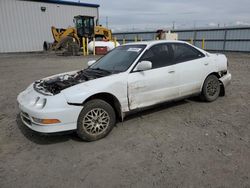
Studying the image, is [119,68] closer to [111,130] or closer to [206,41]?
[111,130]

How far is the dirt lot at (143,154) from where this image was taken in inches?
101

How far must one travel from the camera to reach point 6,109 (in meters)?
5.04

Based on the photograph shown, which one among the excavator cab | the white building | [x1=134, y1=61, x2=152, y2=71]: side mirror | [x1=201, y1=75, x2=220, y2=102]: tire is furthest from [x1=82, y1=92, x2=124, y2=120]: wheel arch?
the white building

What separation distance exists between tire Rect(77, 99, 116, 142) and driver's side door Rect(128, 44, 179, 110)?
1.61 ft

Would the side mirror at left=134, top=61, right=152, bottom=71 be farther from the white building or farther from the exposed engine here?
the white building

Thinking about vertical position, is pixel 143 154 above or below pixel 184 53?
below

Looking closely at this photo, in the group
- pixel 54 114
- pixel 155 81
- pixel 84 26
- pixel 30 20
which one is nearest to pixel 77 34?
pixel 84 26

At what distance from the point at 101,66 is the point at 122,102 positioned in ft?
3.55

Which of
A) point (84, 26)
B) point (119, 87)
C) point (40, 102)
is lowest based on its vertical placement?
point (40, 102)

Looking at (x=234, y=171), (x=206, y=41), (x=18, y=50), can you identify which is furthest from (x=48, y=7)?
(x=234, y=171)

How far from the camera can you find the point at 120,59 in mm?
4336

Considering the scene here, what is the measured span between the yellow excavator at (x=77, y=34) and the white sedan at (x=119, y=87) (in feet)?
51.9

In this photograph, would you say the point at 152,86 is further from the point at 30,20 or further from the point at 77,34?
the point at 30,20

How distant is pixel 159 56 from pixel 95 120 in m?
1.90
